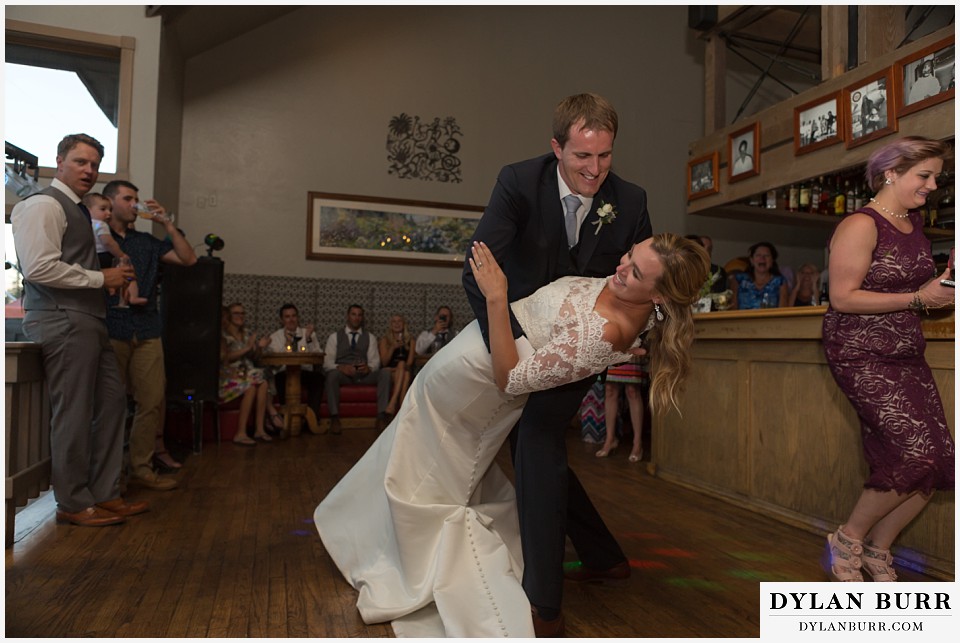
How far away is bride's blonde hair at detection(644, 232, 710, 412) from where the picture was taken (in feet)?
5.61

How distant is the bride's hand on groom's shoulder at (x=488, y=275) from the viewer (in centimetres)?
174

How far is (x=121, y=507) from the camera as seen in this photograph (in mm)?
3066

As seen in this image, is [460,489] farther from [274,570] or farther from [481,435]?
[274,570]

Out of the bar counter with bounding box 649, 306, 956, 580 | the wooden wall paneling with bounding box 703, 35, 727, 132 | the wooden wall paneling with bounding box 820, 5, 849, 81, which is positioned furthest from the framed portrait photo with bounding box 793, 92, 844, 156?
the bar counter with bounding box 649, 306, 956, 580

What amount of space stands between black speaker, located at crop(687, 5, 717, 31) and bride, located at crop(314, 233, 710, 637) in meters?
5.96

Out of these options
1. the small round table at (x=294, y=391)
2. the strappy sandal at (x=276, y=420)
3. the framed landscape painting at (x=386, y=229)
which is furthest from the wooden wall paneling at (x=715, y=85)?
the strappy sandal at (x=276, y=420)

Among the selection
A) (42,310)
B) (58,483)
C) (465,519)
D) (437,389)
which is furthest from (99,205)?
(465,519)

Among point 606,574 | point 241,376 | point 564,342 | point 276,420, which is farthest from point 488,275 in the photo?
point 276,420

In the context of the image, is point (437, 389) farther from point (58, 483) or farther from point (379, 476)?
point (58, 483)

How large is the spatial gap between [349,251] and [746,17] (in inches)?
191

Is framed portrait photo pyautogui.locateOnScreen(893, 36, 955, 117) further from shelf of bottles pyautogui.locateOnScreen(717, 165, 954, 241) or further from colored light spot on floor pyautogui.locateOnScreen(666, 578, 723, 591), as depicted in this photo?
colored light spot on floor pyautogui.locateOnScreen(666, 578, 723, 591)

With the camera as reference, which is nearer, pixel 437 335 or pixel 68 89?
pixel 68 89

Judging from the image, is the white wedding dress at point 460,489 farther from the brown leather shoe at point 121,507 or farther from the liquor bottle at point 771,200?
the liquor bottle at point 771,200

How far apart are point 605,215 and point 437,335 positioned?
565 centimetres
